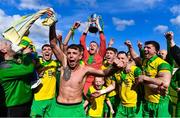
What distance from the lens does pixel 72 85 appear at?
24.6 ft

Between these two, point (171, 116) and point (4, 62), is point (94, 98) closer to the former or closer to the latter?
point (171, 116)

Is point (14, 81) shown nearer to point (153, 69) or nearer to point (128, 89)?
point (153, 69)

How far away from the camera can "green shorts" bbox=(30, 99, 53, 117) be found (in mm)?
10039

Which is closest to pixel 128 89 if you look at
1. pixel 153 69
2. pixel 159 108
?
pixel 159 108

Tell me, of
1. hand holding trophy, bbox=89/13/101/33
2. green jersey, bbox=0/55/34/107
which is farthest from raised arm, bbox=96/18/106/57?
green jersey, bbox=0/55/34/107

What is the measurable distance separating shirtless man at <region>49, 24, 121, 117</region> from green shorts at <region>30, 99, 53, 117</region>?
2.46 metres

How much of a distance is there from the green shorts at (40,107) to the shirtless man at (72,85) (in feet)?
8.07

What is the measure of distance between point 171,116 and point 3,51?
4141 mm

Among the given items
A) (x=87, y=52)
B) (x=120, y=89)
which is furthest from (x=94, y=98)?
(x=87, y=52)

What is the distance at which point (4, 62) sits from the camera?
7.45 metres

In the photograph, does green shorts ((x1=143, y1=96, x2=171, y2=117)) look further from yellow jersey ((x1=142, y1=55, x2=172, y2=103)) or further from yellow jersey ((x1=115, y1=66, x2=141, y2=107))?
yellow jersey ((x1=115, y1=66, x2=141, y2=107))

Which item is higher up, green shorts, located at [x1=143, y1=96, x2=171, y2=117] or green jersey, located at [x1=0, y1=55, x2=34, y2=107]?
green jersey, located at [x1=0, y1=55, x2=34, y2=107]

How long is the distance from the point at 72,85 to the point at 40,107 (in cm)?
282

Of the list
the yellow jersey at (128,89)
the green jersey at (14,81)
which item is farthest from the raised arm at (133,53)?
the green jersey at (14,81)
